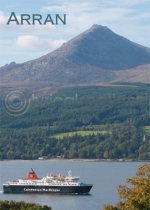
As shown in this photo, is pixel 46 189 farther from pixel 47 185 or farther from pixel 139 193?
pixel 139 193

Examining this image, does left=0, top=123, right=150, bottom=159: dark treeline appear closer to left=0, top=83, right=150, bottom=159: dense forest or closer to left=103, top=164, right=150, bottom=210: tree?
left=0, top=83, right=150, bottom=159: dense forest

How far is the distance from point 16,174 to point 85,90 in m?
97.0

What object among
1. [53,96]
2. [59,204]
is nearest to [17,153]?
[53,96]

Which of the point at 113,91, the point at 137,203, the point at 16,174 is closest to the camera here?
the point at 137,203

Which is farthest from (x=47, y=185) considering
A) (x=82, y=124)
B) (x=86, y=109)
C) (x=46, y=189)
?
(x=86, y=109)

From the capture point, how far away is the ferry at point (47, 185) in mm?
72688

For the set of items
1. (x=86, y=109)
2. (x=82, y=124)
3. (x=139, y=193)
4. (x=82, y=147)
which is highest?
(x=86, y=109)

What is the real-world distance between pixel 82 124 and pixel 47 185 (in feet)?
275

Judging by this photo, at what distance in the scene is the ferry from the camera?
72.7 metres

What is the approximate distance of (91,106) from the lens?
575 ft

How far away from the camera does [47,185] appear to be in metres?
75.1

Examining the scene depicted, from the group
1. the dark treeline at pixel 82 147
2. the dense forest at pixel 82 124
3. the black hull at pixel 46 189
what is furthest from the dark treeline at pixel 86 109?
the black hull at pixel 46 189

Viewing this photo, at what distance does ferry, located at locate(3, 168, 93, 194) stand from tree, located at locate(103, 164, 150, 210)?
4476cm

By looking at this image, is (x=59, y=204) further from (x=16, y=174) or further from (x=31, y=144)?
(x=31, y=144)
